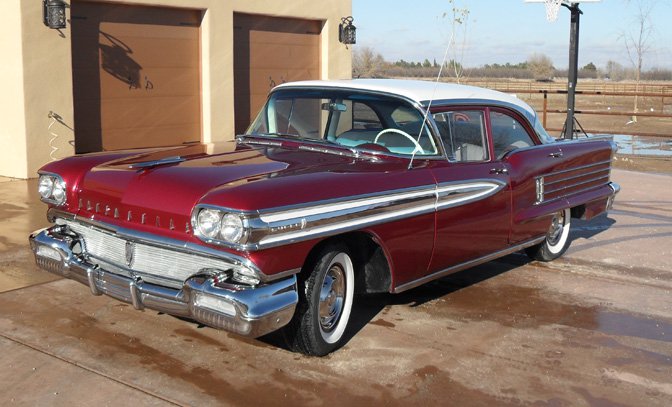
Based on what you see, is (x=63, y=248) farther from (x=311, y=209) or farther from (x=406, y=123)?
(x=406, y=123)

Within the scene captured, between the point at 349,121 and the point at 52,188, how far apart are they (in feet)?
6.56

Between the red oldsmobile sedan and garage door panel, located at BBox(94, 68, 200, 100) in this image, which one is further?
garage door panel, located at BBox(94, 68, 200, 100)

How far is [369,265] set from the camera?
484cm

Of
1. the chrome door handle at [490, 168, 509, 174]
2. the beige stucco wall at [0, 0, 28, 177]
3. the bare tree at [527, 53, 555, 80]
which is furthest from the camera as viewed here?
the bare tree at [527, 53, 555, 80]

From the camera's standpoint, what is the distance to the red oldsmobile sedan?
3979 millimetres

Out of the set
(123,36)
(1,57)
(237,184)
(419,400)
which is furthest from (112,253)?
(123,36)

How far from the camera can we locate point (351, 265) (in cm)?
464

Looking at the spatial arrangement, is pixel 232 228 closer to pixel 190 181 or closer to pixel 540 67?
pixel 190 181

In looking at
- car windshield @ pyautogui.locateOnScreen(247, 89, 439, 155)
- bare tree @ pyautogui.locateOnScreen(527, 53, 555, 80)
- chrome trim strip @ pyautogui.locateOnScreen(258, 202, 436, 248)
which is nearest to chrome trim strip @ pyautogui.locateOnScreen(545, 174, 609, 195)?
car windshield @ pyautogui.locateOnScreen(247, 89, 439, 155)

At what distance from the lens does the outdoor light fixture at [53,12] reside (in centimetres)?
961

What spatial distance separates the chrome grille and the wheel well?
0.95 meters

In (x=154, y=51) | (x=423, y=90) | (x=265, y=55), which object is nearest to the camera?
(x=423, y=90)

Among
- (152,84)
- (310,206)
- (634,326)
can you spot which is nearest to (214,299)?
(310,206)

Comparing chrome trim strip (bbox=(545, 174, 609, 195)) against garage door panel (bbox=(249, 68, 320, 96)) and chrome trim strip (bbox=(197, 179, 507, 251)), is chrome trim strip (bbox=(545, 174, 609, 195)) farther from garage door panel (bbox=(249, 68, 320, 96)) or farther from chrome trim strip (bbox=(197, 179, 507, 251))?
garage door panel (bbox=(249, 68, 320, 96))
